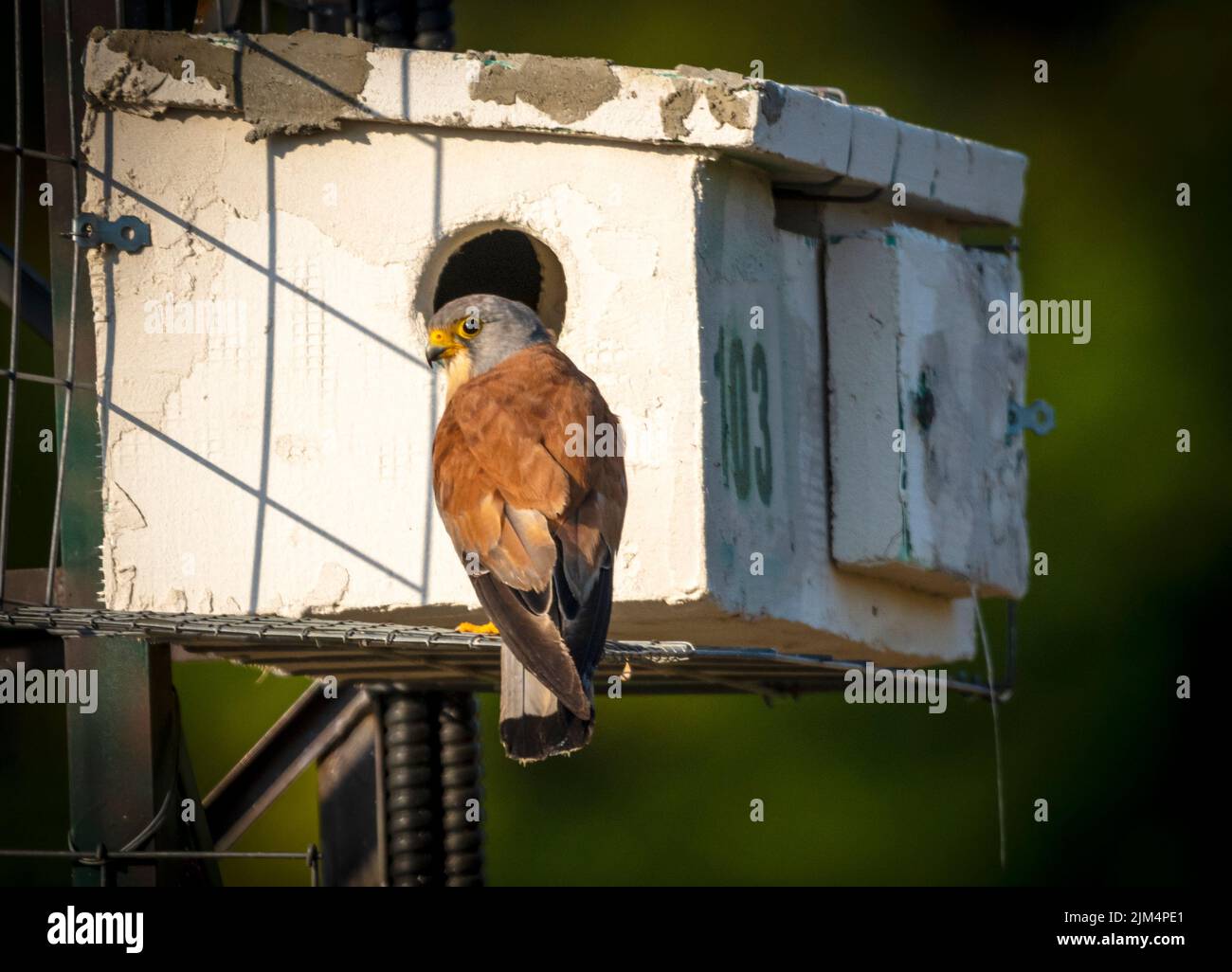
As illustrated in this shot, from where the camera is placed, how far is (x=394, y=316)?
8.15 metres

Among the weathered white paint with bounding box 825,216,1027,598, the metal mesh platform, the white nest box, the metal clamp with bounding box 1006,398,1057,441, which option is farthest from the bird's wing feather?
the metal clamp with bounding box 1006,398,1057,441

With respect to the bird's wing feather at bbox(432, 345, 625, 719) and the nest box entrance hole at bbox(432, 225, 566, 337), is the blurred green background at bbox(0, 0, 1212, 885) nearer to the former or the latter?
the nest box entrance hole at bbox(432, 225, 566, 337)

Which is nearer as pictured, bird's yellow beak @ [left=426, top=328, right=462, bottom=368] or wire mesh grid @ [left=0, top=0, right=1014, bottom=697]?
wire mesh grid @ [left=0, top=0, right=1014, bottom=697]

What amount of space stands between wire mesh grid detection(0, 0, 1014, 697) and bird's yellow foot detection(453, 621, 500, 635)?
0.15 feet

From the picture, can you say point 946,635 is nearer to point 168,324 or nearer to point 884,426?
point 884,426

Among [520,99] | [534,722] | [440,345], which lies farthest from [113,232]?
[534,722]

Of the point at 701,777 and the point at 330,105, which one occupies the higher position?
the point at 330,105

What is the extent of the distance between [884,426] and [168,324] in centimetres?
196

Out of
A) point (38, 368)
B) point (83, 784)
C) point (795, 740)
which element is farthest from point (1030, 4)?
point (83, 784)

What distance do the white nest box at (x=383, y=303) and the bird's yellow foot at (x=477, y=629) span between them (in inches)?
11.7

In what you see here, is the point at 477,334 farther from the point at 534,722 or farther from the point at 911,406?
the point at 534,722

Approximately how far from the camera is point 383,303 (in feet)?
26.7

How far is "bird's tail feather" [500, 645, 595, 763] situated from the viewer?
6906 mm

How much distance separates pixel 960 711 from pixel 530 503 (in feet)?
18.6
